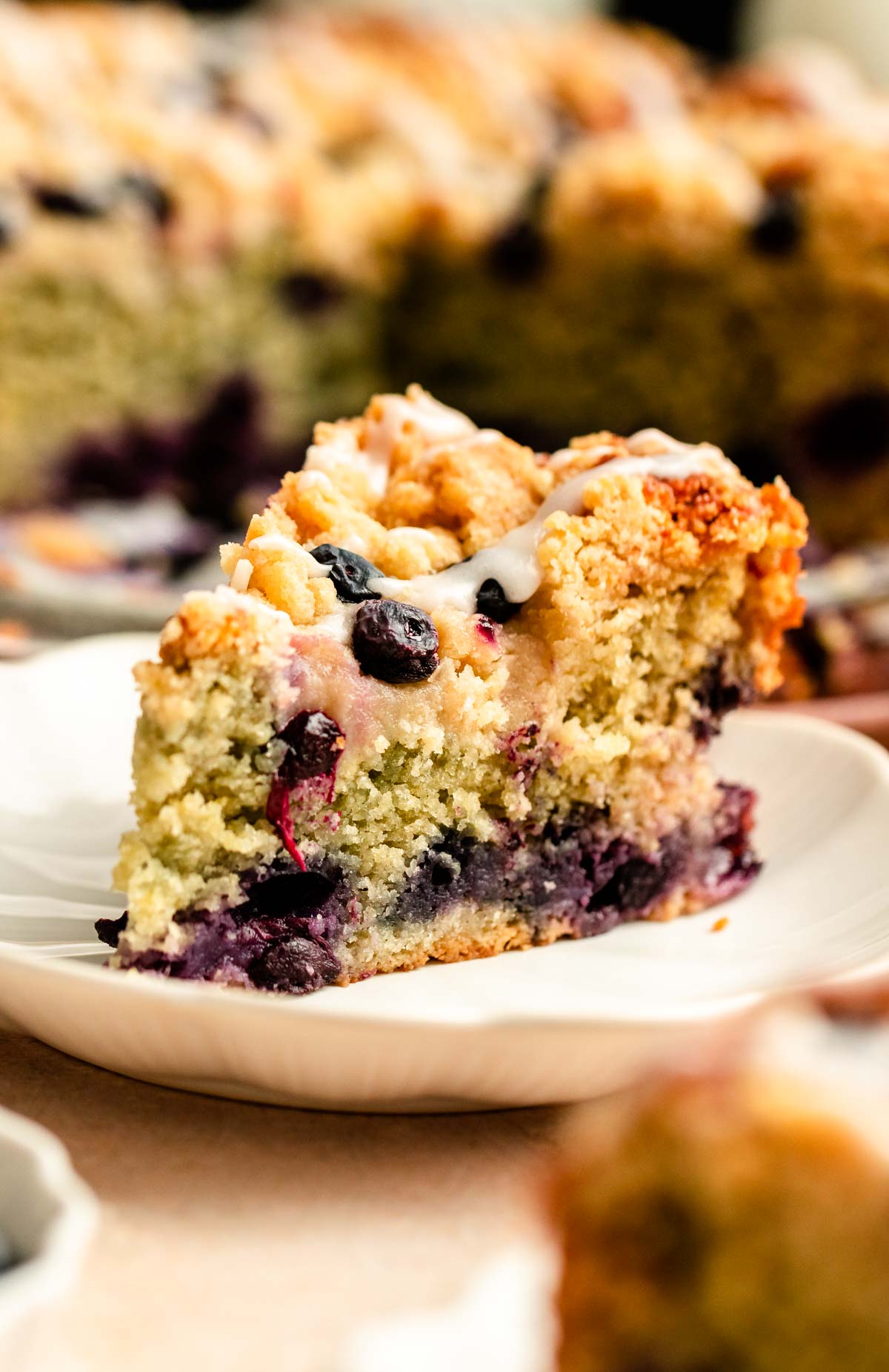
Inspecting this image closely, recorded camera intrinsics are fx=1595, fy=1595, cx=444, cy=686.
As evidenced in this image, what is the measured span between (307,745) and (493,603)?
1.19ft

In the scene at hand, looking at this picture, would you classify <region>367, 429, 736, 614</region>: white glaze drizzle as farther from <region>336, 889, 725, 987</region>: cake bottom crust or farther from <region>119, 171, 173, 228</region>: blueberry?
<region>119, 171, 173, 228</region>: blueberry

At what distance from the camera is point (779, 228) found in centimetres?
433

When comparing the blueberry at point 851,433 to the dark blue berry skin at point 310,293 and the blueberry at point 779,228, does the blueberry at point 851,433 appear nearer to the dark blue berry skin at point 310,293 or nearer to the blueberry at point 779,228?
the blueberry at point 779,228

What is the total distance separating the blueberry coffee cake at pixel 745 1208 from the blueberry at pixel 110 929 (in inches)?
40.4

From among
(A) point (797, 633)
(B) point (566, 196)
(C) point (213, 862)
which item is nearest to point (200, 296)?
(B) point (566, 196)

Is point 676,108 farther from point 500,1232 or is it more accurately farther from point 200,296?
point 500,1232

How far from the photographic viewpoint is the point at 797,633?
3.51m

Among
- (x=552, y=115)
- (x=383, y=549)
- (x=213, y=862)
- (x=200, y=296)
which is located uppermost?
(x=552, y=115)

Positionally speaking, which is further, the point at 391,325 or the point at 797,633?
the point at 391,325

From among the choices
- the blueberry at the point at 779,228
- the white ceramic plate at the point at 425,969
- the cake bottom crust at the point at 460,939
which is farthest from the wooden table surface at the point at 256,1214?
the blueberry at the point at 779,228

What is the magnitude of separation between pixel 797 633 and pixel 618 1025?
208 centimetres

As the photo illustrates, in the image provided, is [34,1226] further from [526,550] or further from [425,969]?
[526,550]

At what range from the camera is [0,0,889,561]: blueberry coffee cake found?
441 centimetres

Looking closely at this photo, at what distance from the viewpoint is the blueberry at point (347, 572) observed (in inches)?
82.7
